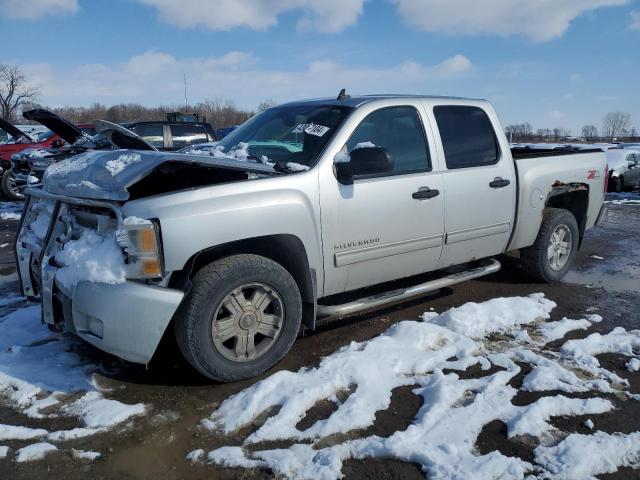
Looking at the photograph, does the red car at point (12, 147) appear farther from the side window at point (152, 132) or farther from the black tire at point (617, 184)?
the black tire at point (617, 184)

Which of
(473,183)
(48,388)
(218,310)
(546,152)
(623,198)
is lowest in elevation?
(623,198)

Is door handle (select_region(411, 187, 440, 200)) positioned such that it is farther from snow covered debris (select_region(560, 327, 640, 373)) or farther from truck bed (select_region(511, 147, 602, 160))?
truck bed (select_region(511, 147, 602, 160))

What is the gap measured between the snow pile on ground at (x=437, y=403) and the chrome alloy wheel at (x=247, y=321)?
25 cm

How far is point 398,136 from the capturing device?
4.11 meters

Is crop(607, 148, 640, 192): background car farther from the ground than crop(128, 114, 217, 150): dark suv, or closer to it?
closer to it

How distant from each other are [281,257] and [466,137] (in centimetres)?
212

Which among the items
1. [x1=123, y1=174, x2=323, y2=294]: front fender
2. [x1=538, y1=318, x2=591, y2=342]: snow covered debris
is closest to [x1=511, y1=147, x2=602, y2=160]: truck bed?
[x1=538, y1=318, x2=591, y2=342]: snow covered debris

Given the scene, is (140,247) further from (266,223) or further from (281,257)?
(281,257)

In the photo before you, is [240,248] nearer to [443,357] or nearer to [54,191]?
[54,191]

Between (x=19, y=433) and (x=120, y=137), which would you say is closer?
(x=19, y=433)

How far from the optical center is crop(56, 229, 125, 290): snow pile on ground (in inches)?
113

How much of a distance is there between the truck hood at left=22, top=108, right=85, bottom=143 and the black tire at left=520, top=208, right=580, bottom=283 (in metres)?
4.47

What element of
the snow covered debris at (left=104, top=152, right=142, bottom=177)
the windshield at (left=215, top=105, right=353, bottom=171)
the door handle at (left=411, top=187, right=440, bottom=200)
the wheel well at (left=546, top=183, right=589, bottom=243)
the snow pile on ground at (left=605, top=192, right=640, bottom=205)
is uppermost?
the windshield at (left=215, top=105, right=353, bottom=171)

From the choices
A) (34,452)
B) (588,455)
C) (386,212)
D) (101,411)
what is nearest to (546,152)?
(386,212)
